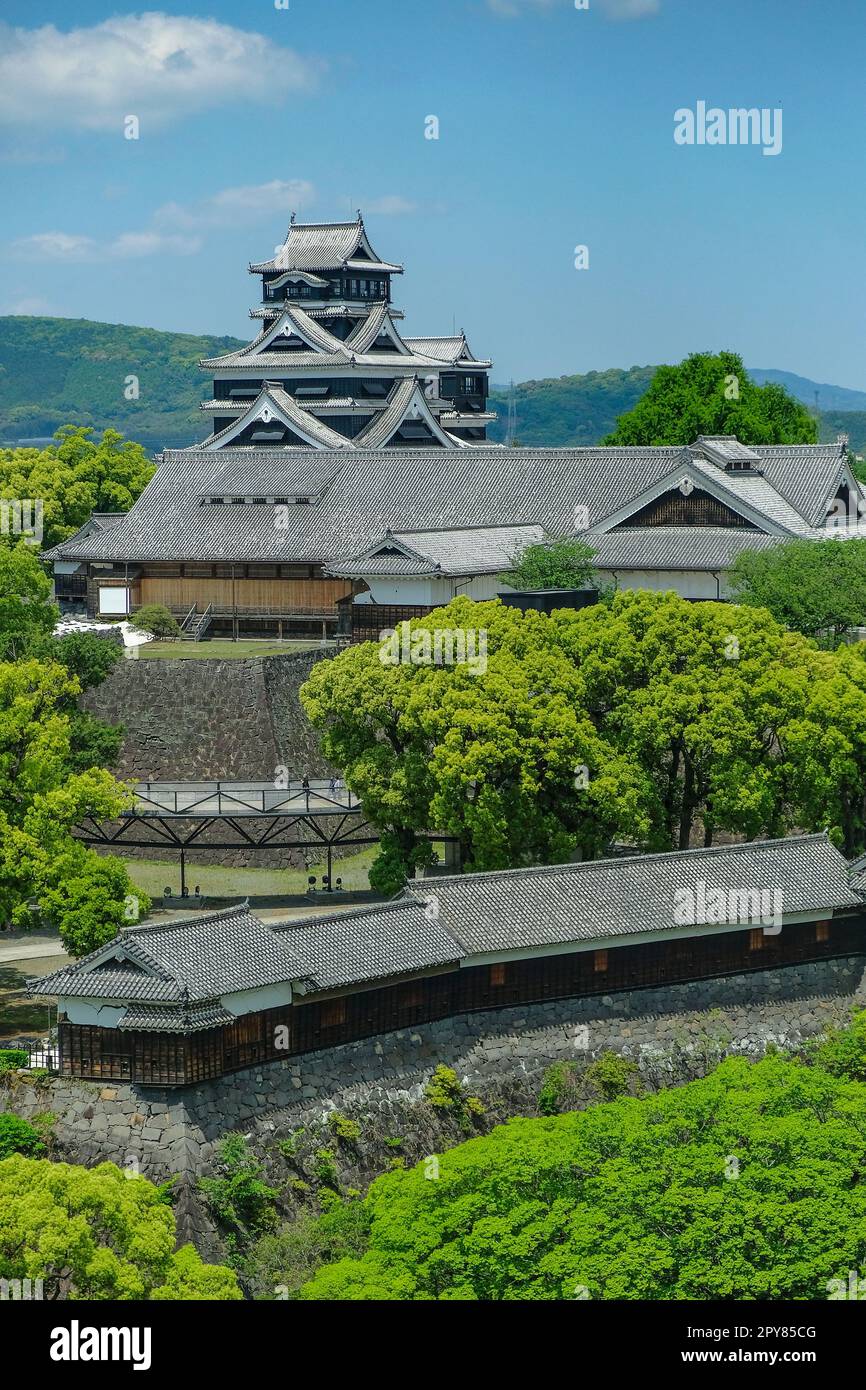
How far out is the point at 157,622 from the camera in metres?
56.7

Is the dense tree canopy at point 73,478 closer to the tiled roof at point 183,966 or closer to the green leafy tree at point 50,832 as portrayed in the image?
the green leafy tree at point 50,832

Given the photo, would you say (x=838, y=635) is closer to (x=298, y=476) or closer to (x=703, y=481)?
(x=703, y=481)

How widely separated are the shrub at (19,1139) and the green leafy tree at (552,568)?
81.2ft

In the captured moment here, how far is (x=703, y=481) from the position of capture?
5625cm

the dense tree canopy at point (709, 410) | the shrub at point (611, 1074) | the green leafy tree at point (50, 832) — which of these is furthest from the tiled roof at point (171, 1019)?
the dense tree canopy at point (709, 410)

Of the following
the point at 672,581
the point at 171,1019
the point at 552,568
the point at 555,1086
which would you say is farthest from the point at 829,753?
the point at 171,1019

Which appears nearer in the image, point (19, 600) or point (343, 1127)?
point (343, 1127)

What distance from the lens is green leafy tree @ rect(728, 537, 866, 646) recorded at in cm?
4897

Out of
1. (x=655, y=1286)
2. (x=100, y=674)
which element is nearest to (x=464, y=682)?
(x=100, y=674)

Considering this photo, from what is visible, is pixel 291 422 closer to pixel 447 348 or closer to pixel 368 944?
pixel 447 348

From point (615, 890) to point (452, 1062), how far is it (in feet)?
14.8

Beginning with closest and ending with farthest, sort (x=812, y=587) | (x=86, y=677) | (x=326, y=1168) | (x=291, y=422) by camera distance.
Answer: (x=326, y=1168), (x=86, y=677), (x=812, y=587), (x=291, y=422)

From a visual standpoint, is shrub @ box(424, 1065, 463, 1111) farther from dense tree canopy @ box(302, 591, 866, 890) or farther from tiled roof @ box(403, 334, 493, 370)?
tiled roof @ box(403, 334, 493, 370)

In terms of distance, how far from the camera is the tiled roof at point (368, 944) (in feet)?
109
